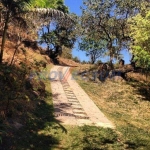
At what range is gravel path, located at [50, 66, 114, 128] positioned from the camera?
37.8 ft

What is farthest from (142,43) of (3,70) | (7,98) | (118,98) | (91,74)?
(7,98)

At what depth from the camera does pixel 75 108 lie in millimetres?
13508

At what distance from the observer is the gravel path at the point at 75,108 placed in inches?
453

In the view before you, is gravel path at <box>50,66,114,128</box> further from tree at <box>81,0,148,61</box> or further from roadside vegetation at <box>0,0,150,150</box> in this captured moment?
tree at <box>81,0,148,61</box>

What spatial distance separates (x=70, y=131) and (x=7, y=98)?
109 inches

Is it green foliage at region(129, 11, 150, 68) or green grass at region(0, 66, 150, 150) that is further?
green foliage at region(129, 11, 150, 68)

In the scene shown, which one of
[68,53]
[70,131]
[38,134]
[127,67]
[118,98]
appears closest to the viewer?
[38,134]

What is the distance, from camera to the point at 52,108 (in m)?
12.9

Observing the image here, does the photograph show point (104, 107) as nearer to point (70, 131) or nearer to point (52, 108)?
point (52, 108)

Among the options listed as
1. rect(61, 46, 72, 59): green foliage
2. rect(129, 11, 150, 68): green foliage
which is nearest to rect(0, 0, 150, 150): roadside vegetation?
rect(129, 11, 150, 68): green foliage

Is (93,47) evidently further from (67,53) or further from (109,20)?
(109,20)

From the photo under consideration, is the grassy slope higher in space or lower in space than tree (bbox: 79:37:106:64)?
lower

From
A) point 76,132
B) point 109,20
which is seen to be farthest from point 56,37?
point 76,132

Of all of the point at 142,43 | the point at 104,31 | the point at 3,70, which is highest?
the point at 104,31
